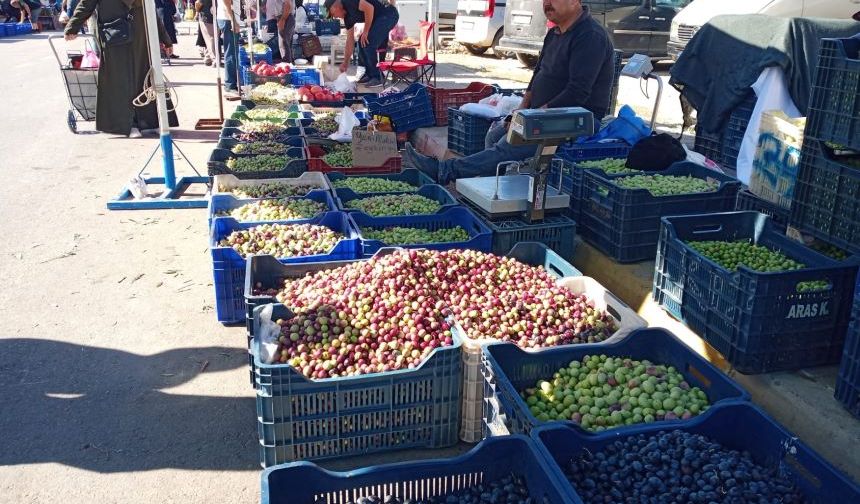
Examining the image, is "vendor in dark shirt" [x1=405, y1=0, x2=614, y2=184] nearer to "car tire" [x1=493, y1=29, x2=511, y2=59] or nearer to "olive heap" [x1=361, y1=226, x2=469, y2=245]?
"olive heap" [x1=361, y1=226, x2=469, y2=245]

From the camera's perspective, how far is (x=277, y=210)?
16.4 ft

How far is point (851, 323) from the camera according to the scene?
9.27ft

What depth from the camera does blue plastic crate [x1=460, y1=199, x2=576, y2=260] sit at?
4.63m

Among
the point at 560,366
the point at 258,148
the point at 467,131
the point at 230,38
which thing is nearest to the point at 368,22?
the point at 230,38

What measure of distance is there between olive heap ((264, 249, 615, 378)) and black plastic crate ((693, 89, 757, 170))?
2.73 metres

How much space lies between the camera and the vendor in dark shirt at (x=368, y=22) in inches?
449

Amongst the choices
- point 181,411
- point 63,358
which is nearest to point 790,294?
point 181,411

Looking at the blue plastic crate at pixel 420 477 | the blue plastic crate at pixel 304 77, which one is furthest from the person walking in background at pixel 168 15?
the blue plastic crate at pixel 420 477

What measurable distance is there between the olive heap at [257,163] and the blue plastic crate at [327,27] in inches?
591

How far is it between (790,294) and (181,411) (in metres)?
2.92

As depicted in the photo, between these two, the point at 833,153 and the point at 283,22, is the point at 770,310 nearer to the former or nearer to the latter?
the point at 833,153

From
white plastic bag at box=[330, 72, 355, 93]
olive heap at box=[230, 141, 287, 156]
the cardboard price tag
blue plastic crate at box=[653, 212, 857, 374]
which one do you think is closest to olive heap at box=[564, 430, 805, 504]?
blue plastic crate at box=[653, 212, 857, 374]

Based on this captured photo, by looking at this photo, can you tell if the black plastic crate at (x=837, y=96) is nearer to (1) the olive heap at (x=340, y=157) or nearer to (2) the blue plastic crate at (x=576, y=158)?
(2) the blue plastic crate at (x=576, y=158)

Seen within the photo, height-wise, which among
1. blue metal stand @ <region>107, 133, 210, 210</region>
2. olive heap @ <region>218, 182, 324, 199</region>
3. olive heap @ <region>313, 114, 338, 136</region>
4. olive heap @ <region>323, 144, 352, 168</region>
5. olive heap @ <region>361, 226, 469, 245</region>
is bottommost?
blue metal stand @ <region>107, 133, 210, 210</region>
